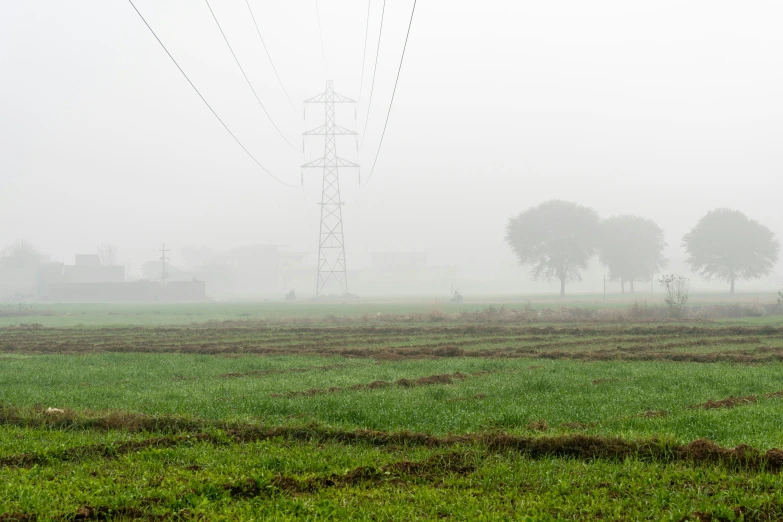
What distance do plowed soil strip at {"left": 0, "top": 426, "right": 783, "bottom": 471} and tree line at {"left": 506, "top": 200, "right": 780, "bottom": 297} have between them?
11460 centimetres

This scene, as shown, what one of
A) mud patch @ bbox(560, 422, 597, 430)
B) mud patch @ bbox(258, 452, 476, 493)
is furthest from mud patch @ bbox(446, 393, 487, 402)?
mud patch @ bbox(258, 452, 476, 493)

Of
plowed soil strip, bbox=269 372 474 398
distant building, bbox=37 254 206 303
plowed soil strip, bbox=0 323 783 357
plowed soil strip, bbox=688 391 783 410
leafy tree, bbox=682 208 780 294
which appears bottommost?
plowed soil strip, bbox=0 323 783 357

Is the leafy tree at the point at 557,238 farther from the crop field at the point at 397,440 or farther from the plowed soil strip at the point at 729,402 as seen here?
the plowed soil strip at the point at 729,402

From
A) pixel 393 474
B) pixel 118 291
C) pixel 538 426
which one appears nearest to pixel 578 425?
pixel 538 426

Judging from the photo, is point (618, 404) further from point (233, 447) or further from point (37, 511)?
point (37, 511)

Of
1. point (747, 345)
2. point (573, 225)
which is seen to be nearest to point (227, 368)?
point (747, 345)

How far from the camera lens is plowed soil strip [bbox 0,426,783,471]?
10703mm

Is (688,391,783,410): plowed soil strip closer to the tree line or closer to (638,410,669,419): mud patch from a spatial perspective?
(638,410,669,419): mud patch

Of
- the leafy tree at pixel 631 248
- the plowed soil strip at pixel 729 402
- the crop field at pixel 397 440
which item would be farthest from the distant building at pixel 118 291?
the plowed soil strip at pixel 729 402

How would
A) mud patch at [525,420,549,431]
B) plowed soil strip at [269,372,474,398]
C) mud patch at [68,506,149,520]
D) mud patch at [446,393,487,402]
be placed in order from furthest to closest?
plowed soil strip at [269,372,474,398] < mud patch at [446,393,487,402] < mud patch at [525,420,549,431] < mud patch at [68,506,149,520]

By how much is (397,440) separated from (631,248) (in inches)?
5290

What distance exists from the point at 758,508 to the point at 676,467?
213cm

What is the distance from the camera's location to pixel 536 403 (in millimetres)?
16094

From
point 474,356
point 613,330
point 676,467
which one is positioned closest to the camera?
point 676,467
